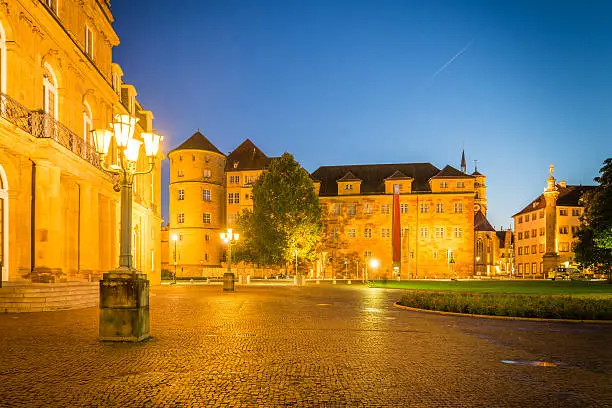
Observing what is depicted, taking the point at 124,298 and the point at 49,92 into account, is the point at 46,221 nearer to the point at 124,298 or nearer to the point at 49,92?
the point at 49,92

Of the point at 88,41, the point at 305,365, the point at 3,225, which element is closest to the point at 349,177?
the point at 88,41

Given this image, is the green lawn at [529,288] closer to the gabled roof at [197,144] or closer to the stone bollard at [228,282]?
the stone bollard at [228,282]

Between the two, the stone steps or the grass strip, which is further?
the stone steps

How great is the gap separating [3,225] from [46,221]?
64.7 inches

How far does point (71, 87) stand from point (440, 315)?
67.3 feet

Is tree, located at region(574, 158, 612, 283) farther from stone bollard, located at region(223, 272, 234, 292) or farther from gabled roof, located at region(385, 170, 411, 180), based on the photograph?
stone bollard, located at region(223, 272, 234, 292)

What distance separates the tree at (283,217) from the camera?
6038 cm

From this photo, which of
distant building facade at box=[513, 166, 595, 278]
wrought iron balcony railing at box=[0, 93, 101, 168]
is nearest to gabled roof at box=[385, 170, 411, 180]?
distant building facade at box=[513, 166, 595, 278]

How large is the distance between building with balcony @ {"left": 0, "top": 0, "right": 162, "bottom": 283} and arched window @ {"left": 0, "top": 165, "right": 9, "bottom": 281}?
35 mm

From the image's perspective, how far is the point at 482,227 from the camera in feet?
438

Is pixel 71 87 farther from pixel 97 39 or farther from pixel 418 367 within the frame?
pixel 418 367

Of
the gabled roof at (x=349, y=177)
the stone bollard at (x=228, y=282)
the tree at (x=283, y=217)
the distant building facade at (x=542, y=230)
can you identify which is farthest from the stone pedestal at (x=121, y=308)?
the distant building facade at (x=542, y=230)

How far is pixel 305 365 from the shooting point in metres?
8.76

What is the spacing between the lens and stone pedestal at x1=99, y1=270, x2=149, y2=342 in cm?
1100
